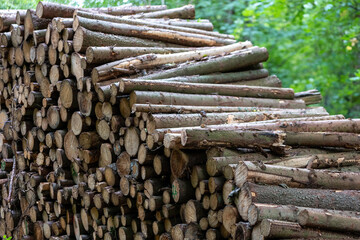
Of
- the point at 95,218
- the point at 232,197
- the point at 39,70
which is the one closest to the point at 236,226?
the point at 232,197

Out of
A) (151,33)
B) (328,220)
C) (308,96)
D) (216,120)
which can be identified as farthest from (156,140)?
(308,96)

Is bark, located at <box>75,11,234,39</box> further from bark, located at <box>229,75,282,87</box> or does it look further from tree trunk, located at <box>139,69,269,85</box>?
bark, located at <box>229,75,282,87</box>

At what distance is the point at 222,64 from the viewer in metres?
5.72

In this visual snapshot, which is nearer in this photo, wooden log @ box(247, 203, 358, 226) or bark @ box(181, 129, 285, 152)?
wooden log @ box(247, 203, 358, 226)

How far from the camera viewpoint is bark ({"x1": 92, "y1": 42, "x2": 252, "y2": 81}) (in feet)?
15.8

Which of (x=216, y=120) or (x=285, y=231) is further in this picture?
(x=216, y=120)

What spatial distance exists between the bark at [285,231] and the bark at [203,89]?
205 cm

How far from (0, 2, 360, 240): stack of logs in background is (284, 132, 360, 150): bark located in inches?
0.4

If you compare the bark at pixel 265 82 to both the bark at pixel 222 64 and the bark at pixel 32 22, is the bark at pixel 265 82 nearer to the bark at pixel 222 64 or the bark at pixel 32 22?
the bark at pixel 222 64

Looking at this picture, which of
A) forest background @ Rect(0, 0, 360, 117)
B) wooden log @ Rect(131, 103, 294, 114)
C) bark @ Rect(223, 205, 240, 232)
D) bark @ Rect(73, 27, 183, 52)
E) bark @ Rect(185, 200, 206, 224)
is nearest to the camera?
bark @ Rect(223, 205, 240, 232)

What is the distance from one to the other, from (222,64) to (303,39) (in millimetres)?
6484

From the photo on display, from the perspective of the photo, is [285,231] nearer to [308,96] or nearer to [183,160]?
[183,160]

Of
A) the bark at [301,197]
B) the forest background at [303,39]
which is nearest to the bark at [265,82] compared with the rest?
the bark at [301,197]

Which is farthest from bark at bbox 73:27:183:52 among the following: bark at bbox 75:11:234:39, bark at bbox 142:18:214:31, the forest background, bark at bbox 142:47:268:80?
the forest background
